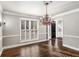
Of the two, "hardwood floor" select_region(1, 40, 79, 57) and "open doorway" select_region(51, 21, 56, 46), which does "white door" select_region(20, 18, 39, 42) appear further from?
"open doorway" select_region(51, 21, 56, 46)

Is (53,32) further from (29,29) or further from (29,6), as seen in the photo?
(29,6)

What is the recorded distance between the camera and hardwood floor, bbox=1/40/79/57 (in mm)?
1452

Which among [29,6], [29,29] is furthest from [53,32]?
[29,6]

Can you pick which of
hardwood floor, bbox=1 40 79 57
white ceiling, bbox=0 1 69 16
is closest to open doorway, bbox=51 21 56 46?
hardwood floor, bbox=1 40 79 57

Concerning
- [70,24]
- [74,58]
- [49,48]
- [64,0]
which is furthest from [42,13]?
[74,58]

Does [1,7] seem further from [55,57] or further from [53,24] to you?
[55,57]

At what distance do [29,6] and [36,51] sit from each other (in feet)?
2.88

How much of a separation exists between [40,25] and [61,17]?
1.45ft

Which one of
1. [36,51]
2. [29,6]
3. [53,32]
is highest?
[29,6]

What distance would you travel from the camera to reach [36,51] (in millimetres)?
1521

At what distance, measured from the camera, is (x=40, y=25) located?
1576mm

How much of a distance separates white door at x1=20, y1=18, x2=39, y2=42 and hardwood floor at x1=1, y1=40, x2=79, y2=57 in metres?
0.16

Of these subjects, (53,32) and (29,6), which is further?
(53,32)

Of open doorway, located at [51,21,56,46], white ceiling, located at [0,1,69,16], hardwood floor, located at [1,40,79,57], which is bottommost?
hardwood floor, located at [1,40,79,57]
